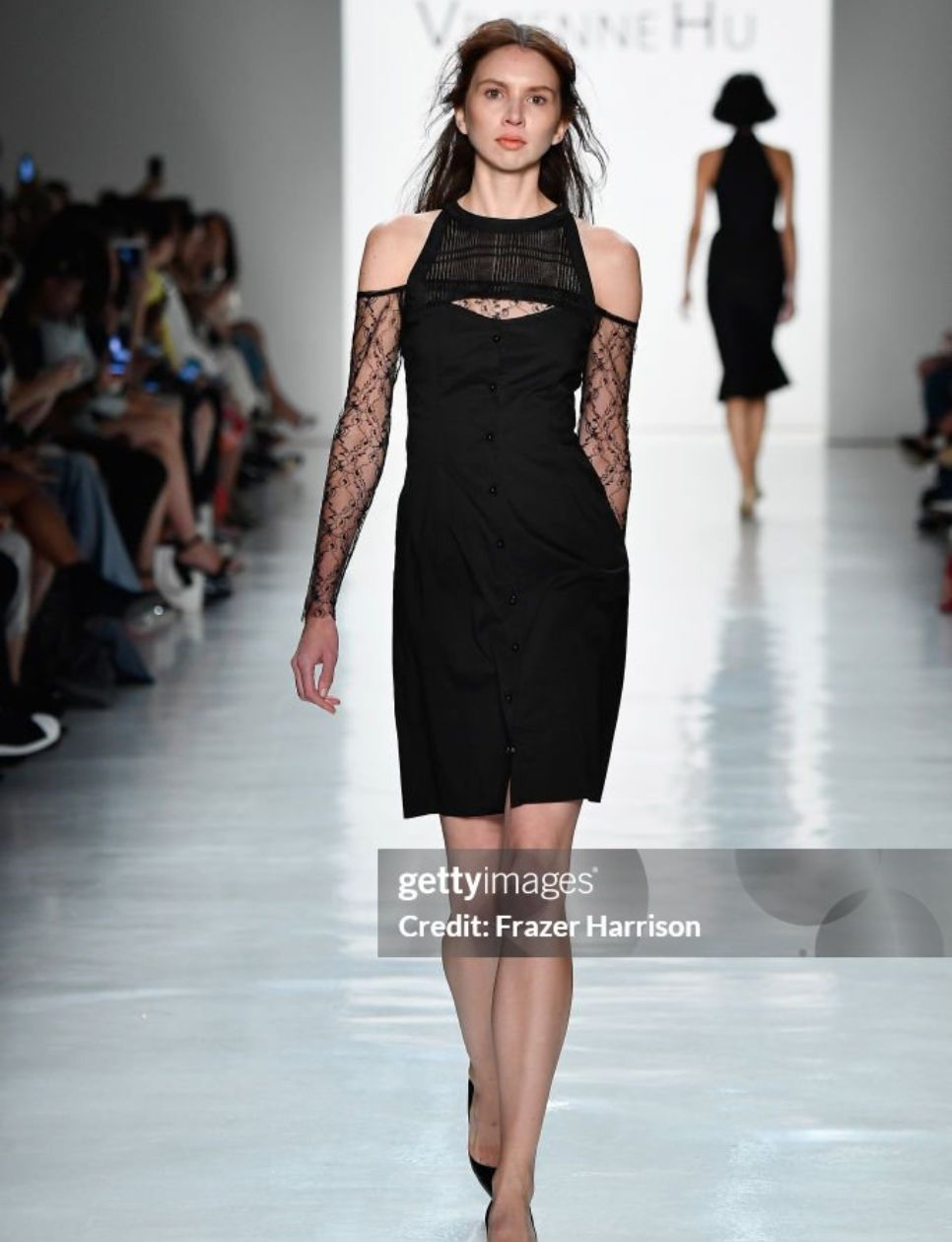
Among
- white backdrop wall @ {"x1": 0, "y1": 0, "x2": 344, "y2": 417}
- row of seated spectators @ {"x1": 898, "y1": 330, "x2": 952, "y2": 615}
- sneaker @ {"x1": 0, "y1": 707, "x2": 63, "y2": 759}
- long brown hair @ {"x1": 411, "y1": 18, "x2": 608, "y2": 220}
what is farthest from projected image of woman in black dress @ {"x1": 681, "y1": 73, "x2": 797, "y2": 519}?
long brown hair @ {"x1": 411, "y1": 18, "x2": 608, "y2": 220}

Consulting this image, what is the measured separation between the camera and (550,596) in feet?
7.39

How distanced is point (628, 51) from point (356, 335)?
11.0 meters

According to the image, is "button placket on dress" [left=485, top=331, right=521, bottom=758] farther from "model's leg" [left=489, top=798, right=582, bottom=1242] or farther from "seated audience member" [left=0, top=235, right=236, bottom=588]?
"seated audience member" [left=0, top=235, right=236, bottom=588]

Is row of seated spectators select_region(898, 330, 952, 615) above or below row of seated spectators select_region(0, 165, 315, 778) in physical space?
below

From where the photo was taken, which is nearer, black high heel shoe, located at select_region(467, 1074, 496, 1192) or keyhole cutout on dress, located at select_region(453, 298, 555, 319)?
keyhole cutout on dress, located at select_region(453, 298, 555, 319)

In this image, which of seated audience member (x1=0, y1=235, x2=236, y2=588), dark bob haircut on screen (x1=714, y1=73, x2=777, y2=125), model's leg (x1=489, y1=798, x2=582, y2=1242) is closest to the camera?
model's leg (x1=489, y1=798, x2=582, y2=1242)

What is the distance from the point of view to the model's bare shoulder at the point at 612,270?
2.28 meters

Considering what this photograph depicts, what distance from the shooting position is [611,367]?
2312mm

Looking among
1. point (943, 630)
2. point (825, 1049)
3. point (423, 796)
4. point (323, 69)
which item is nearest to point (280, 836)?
point (825, 1049)

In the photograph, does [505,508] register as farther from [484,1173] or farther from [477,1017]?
[484,1173]

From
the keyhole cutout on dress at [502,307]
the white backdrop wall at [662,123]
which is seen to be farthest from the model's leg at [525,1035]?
the white backdrop wall at [662,123]

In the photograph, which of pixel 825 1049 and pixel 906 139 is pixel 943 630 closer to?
pixel 825 1049

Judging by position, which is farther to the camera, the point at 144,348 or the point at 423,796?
the point at 144,348

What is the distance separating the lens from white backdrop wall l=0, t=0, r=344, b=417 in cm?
1289
